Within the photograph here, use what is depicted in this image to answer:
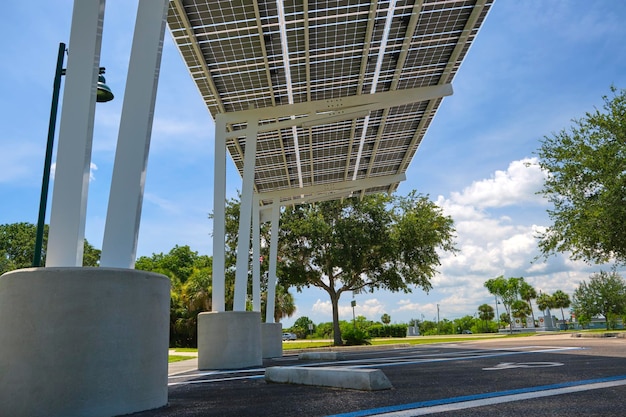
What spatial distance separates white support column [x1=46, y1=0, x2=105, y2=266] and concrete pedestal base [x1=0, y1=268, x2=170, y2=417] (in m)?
0.78

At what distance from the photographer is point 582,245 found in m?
26.2

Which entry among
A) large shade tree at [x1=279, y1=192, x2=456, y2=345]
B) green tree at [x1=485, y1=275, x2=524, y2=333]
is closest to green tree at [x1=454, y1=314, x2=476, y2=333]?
green tree at [x1=485, y1=275, x2=524, y2=333]

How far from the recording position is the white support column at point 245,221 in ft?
58.0

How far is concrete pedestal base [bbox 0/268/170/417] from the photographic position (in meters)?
5.74

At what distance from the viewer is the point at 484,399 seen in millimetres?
6043

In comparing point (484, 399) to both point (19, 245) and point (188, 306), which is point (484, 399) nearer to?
point (188, 306)

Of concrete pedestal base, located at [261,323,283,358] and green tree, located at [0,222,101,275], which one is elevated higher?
green tree, located at [0,222,101,275]

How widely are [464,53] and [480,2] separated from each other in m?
2.61

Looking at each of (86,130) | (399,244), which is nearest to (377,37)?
(86,130)

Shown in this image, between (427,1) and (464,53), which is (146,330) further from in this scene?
(464,53)

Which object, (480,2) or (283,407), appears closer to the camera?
(283,407)

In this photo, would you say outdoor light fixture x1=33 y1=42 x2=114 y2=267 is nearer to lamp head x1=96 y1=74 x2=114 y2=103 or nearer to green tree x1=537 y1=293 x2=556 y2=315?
lamp head x1=96 y1=74 x2=114 y2=103

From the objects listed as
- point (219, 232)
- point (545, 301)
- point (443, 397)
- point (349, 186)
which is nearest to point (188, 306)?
point (349, 186)

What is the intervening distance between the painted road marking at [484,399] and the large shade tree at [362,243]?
29.3m
